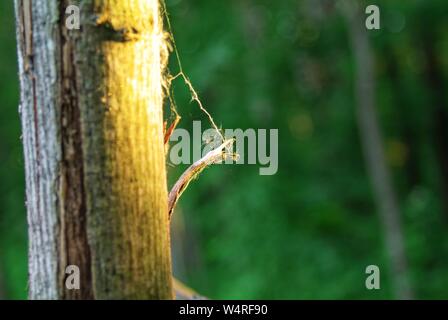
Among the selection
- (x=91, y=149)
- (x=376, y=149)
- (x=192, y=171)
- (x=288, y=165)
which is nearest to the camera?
(x=91, y=149)

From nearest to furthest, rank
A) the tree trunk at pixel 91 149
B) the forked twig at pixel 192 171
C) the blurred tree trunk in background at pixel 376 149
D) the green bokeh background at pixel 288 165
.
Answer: the tree trunk at pixel 91 149, the forked twig at pixel 192 171, the blurred tree trunk in background at pixel 376 149, the green bokeh background at pixel 288 165

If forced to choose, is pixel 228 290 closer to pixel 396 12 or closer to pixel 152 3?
pixel 396 12

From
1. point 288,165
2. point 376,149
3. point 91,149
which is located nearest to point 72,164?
point 91,149

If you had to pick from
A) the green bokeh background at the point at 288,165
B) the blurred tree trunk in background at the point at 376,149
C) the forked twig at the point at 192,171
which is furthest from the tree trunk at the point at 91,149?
the blurred tree trunk in background at the point at 376,149

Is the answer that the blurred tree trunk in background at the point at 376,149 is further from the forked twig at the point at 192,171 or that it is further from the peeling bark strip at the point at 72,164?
the peeling bark strip at the point at 72,164

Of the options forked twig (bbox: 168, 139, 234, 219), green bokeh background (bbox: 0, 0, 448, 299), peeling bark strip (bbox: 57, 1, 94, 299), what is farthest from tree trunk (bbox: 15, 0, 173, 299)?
green bokeh background (bbox: 0, 0, 448, 299)

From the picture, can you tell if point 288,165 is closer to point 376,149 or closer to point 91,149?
point 376,149

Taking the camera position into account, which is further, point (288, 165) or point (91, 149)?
point (288, 165)
